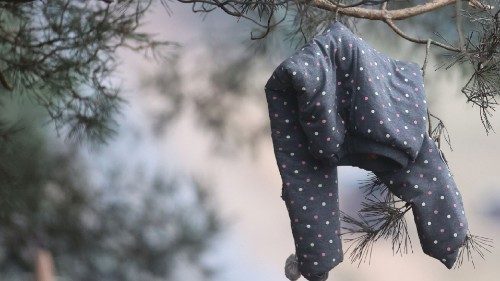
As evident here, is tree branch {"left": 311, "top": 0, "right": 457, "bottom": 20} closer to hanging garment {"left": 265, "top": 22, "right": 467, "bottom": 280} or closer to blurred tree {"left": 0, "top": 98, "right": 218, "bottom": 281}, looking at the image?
hanging garment {"left": 265, "top": 22, "right": 467, "bottom": 280}

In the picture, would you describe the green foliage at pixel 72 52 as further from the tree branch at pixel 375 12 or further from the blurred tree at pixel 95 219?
the tree branch at pixel 375 12

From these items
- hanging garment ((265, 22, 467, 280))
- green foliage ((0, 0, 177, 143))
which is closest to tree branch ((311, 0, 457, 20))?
hanging garment ((265, 22, 467, 280))

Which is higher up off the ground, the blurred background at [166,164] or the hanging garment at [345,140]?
the blurred background at [166,164]

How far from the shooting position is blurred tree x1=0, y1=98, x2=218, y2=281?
2168 millimetres

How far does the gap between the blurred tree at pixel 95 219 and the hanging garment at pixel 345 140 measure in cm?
109

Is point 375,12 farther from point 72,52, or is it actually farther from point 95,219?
point 95,219

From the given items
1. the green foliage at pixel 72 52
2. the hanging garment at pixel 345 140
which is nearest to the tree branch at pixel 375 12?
the hanging garment at pixel 345 140

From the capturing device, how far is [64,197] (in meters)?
2.21

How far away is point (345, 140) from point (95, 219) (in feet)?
4.16

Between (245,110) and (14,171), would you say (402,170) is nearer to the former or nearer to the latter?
(245,110)

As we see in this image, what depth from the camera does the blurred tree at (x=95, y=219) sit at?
2168 mm

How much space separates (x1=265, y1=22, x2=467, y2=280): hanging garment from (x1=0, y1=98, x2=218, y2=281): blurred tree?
1089mm

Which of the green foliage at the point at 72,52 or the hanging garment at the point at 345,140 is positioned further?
the green foliage at the point at 72,52

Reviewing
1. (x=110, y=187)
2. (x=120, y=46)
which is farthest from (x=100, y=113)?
(x=110, y=187)
